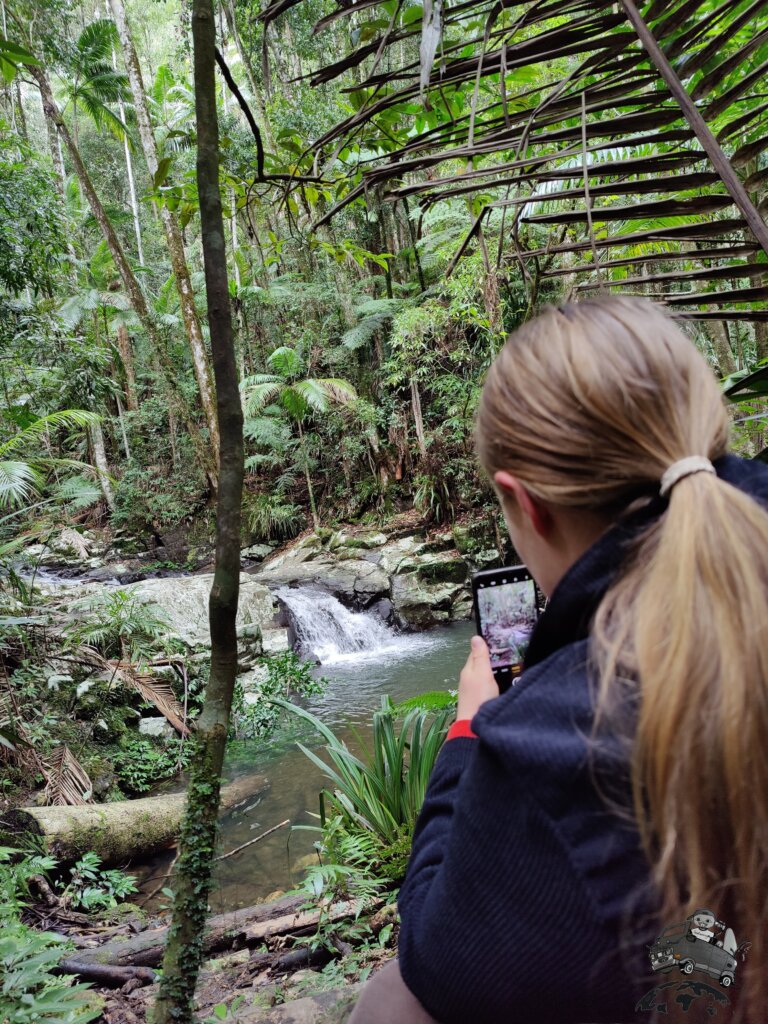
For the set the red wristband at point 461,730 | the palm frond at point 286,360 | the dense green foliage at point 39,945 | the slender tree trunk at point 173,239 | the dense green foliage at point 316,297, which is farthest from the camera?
the palm frond at point 286,360

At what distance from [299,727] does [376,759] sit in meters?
3.67

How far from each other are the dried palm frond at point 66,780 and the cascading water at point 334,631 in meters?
4.37

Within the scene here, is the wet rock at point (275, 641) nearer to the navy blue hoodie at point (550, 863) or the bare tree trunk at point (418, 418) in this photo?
the bare tree trunk at point (418, 418)

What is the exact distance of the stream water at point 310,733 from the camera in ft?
12.2

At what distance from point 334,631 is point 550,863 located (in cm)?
876

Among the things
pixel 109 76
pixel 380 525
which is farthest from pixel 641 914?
pixel 109 76

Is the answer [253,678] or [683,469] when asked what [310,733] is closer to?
[253,678]

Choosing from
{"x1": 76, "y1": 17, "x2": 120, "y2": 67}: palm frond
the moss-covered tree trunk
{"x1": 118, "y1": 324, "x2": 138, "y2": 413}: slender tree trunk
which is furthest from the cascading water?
{"x1": 76, "y1": 17, "x2": 120, "y2": 67}: palm frond

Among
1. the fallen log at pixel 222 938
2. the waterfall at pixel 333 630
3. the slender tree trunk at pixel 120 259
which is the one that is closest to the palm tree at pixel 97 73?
the slender tree trunk at pixel 120 259

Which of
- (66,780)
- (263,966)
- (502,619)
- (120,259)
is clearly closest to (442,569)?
(66,780)

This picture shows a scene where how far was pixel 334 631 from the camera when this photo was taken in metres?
9.25

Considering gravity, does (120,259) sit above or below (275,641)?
above

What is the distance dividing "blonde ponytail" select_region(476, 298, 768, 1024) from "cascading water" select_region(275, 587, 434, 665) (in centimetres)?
813

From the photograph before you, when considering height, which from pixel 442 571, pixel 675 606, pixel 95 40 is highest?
pixel 95 40
